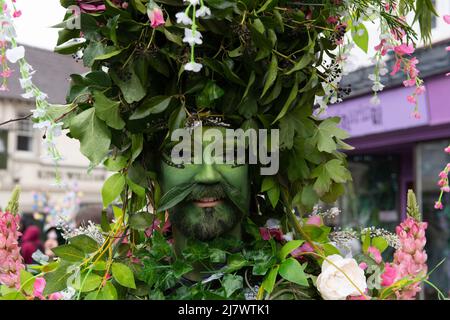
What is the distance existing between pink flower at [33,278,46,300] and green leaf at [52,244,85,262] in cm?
7

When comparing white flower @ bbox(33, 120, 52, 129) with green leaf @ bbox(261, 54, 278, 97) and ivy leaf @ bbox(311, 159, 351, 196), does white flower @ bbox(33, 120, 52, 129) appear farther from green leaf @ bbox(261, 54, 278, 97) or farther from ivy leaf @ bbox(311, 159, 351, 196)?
ivy leaf @ bbox(311, 159, 351, 196)

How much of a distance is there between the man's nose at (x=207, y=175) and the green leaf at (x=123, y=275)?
280 mm

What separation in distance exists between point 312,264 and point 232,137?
42 cm

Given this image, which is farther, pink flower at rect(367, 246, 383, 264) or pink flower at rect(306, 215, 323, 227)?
pink flower at rect(306, 215, 323, 227)

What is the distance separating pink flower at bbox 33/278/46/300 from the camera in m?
1.25

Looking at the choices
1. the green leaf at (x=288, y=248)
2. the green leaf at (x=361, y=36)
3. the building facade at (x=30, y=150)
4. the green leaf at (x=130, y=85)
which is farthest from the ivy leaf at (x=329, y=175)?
the building facade at (x=30, y=150)

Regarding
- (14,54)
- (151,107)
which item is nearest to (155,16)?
(151,107)

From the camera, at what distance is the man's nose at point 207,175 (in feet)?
4.02

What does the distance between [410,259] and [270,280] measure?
1.22 feet

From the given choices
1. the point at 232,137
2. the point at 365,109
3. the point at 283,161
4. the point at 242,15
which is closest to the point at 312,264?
the point at 283,161

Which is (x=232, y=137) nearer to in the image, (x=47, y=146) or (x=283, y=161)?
(x=283, y=161)

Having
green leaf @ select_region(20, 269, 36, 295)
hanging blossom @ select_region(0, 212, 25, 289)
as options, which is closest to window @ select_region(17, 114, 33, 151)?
hanging blossom @ select_region(0, 212, 25, 289)

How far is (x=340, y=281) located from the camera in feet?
3.89
